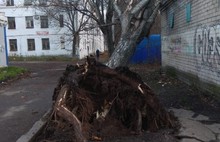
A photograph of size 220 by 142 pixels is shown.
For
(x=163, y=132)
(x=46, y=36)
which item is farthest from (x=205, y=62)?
(x=46, y=36)

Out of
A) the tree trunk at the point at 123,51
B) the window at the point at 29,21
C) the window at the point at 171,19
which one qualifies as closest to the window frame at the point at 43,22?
the window at the point at 29,21

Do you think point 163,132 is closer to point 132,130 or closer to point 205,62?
point 132,130

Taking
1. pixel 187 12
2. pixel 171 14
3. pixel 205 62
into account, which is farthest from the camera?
pixel 171 14

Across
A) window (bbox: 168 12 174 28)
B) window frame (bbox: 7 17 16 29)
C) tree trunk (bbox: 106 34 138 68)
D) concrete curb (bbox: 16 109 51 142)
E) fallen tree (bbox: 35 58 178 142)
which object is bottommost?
concrete curb (bbox: 16 109 51 142)

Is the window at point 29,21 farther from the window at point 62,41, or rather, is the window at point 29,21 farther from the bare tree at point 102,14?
the bare tree at point 102,14

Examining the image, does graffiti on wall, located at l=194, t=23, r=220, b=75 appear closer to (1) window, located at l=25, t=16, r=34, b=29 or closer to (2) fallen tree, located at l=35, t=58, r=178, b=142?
(2) fallen tree, located at l=35, t=58, r=178, b=142

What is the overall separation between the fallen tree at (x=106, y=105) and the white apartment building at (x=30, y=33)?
4408 cm

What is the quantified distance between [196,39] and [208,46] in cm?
150

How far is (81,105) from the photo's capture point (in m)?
6.45

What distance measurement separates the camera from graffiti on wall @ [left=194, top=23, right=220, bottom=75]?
946 centimetres

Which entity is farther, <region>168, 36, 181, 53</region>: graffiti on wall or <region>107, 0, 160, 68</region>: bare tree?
<region>168, 36, 181, 53</region>: graffiti on wall

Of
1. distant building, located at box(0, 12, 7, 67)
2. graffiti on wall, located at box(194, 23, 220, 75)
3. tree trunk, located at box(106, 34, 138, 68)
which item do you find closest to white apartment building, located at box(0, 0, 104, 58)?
distant building, located at box(0, 12, 7, 67)

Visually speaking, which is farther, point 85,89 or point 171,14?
point 171,14

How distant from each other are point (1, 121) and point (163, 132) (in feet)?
13.3
